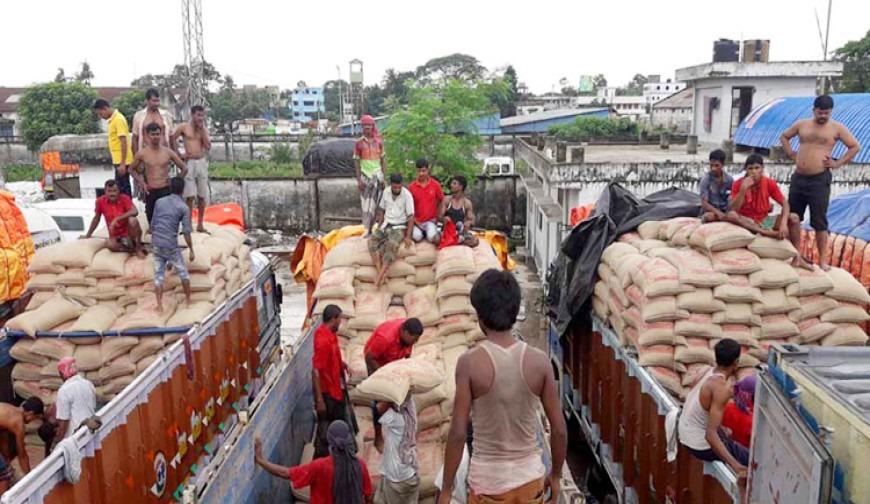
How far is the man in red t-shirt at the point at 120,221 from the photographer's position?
5938mm

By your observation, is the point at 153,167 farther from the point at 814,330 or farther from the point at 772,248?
the point at 814,330

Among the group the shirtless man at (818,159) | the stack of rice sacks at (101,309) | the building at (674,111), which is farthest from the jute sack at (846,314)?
the building at (674,111)

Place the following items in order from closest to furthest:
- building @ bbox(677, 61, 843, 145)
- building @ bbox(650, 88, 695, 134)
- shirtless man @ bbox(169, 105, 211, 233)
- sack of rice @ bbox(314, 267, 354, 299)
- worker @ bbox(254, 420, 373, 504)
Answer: worker @ bbox(254, 420, 373, 504) → sack of rice @ bbox(314, 267, 354, 299) → shirtless man @ bbox(169, 105, 211, 233) → building @ bbox(677, 61, 843, 145) → building @ bbox(650, 88, 695, 134)

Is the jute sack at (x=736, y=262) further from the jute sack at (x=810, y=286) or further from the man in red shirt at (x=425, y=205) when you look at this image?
the man in red shirt at (x=425, y=205)

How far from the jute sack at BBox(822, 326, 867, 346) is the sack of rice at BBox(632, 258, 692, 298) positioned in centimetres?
94

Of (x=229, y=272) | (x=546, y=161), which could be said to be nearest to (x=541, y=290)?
(x=546, y=161)

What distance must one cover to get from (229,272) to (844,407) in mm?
5248

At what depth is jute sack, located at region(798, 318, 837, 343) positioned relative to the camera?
4.61 m

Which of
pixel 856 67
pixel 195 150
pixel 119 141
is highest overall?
pixel 856 67

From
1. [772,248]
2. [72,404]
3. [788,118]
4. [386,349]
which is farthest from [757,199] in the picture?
[788,118]

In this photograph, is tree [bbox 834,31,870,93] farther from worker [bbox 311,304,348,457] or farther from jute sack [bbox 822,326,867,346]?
worker [bbox 311,304,348,457]

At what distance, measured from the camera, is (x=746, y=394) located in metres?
3.73

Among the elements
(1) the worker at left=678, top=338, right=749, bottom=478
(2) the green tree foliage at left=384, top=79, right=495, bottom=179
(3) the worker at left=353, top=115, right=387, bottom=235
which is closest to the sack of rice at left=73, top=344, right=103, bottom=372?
(3) the worker at left=353, top=115, right=387, bottom=235

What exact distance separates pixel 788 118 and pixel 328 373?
1300 centimetres
